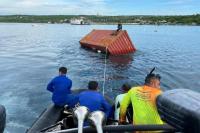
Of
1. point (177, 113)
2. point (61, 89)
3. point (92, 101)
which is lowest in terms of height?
point (61, 89)

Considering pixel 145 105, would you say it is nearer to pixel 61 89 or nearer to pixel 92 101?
pixel 92 101

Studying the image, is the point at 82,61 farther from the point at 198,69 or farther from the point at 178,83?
the point at 178,83

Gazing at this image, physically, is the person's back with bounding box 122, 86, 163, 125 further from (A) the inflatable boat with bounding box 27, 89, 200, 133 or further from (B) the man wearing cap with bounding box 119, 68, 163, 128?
(A) the inflatable boat with bounding box 27, 89, 200, 133

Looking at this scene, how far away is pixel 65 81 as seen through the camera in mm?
10758


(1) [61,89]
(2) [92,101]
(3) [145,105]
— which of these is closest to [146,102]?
(3) [145,105]

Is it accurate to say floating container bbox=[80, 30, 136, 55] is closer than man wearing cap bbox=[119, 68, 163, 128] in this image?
No

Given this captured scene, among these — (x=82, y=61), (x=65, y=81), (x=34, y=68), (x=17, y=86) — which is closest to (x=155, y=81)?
(x=65, y=81)

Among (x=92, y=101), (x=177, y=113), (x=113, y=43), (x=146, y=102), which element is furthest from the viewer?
(x=113, y=43)

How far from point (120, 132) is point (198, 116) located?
3.18 ft

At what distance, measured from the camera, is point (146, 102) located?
6.34m

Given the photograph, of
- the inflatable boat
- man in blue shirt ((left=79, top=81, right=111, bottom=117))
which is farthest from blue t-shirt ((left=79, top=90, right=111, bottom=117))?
the inflatable boat

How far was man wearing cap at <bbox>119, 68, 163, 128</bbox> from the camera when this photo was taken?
20.7ft

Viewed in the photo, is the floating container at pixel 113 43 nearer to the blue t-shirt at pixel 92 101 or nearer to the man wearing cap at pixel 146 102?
the blue t-shirt at pixel 92 101

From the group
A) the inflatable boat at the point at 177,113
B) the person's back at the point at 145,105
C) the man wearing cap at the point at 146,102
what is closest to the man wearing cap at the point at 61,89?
the man wearing cap at the point at 146,102
